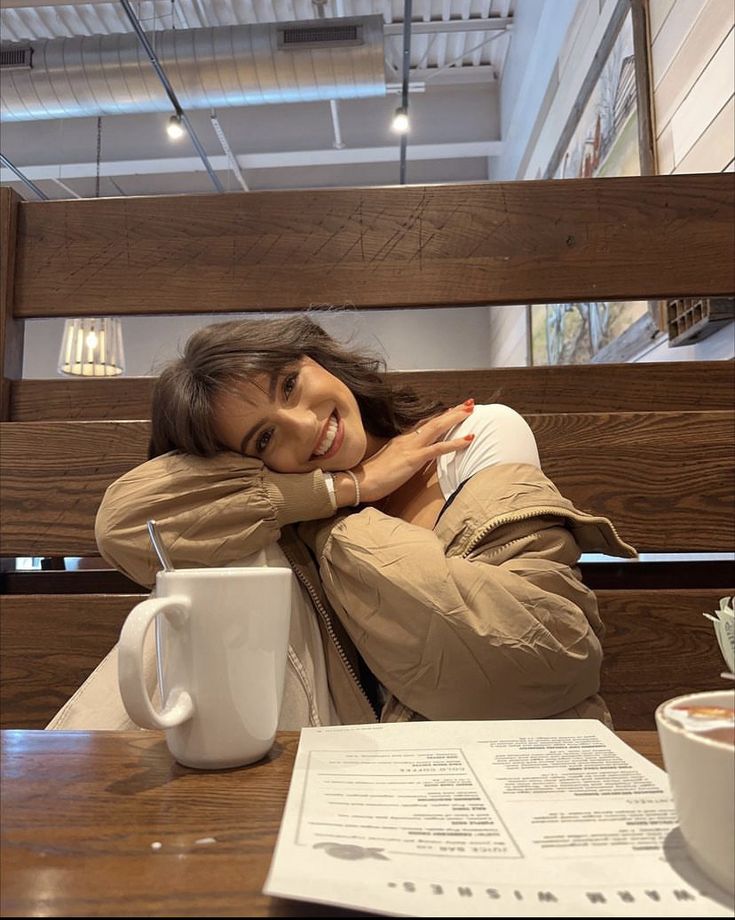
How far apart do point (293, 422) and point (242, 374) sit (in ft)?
0.35

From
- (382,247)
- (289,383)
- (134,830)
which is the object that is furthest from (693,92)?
(134,830)

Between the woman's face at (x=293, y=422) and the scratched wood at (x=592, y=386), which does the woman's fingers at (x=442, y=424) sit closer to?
the woman's face at (x=293, y=422)

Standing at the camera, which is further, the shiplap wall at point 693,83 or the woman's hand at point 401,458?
the shiplap wall at point 693,83

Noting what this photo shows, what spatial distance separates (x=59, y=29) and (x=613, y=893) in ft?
15.8

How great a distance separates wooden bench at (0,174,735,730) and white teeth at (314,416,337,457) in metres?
0.36

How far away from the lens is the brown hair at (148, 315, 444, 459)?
1.06 m

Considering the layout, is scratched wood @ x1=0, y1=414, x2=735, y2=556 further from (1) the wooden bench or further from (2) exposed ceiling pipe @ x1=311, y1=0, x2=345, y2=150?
(2) exposed ceiling pipe @ x1=311, y1=0, x2=345, y2=150

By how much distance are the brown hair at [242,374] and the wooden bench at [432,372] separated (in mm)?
194

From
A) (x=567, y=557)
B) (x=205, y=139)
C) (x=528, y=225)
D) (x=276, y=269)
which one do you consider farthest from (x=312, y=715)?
(x=205, y=139)

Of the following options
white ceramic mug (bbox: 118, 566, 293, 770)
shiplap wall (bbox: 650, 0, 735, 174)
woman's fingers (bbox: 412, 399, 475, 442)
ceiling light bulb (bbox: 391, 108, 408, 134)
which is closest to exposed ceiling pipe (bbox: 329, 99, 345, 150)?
ceiling light bulb (bbox: 391, 108, 408, 134)

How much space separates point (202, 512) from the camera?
0.98 metres

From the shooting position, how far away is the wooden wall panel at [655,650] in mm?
1262

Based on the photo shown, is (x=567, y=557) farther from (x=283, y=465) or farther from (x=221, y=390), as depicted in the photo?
(x=221, y=390)

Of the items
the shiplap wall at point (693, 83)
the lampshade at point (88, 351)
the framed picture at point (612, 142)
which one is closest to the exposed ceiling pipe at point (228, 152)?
the lampshade at point (88, 351)
